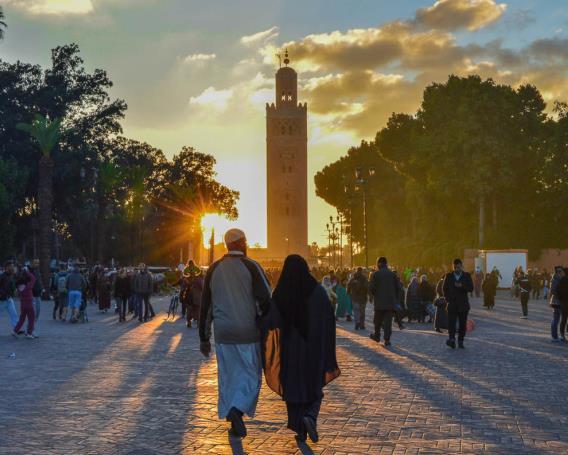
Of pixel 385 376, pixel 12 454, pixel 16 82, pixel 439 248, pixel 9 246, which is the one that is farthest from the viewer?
pixel 439 248

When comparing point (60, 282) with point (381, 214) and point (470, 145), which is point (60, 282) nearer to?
point (470, 145)

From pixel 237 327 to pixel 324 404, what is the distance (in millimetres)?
2381

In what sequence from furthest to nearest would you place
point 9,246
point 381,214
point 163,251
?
point 163,251
point 381,214
point 9,246

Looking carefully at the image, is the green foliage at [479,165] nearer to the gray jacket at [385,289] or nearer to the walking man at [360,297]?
the walking man at [360,297]

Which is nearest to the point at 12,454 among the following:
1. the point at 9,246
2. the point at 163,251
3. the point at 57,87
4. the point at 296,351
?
the point at 296,351

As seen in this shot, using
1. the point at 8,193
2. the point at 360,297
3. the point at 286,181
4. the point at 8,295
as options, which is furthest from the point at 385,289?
the point at 286,181

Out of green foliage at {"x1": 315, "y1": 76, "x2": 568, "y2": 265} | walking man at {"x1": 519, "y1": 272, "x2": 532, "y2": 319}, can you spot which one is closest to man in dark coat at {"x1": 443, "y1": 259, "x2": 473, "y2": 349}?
walking man at {"x1": 519, "y1": 272, "x2": 532, "y2": 319}

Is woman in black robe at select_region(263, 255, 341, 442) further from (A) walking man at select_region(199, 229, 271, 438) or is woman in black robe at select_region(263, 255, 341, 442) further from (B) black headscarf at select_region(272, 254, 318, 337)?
(A) walking man at select_region(199, 229, 271, 438)

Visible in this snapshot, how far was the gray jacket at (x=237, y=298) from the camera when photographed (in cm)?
800

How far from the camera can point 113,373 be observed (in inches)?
514

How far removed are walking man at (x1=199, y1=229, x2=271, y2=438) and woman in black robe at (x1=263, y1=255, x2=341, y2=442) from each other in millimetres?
134

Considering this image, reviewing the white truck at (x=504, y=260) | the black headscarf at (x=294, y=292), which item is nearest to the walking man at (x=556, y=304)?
the black headscarf at (x=294, y=292)

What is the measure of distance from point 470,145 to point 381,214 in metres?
24.5

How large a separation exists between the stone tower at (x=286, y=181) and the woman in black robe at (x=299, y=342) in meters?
123
